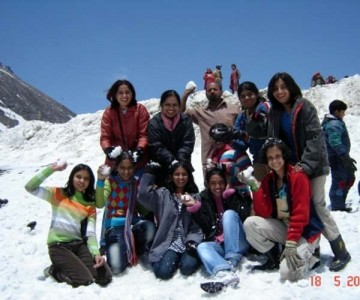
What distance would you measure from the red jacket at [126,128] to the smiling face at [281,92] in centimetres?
208

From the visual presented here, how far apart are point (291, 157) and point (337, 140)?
2733 millimetres

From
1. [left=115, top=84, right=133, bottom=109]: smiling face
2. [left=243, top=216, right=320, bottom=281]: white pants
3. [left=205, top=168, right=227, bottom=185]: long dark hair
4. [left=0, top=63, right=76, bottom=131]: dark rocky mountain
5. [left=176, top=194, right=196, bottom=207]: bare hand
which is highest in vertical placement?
[left=0, top=63, right=76, bottom=131]: dark rocky mountain

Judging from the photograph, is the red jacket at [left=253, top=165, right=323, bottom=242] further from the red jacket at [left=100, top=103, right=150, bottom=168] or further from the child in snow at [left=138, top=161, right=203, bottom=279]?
the red jacket at [left=100, top=103, right=150, bottom=168]

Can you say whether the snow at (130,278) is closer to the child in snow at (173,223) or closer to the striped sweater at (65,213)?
the child in snow at (173,223)

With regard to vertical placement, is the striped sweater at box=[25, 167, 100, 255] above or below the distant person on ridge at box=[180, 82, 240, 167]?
below

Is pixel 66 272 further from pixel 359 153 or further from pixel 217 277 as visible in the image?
pixel 359 153

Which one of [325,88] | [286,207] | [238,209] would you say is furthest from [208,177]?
[325,88]

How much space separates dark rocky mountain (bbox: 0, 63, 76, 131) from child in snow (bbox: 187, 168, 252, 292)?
115m

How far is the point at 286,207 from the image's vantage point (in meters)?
4.16

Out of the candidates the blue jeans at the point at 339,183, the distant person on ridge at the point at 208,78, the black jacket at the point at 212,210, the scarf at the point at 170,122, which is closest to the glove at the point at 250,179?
the black jacket at the point at 212,210

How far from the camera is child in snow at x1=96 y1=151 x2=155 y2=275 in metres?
4.80

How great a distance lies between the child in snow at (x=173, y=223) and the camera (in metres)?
4.47

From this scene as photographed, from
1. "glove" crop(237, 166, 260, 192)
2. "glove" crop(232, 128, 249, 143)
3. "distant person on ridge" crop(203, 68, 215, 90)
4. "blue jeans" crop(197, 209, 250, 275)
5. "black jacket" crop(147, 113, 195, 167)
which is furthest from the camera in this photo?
"distant person on ridge" crop(203, 68, 215, 90)

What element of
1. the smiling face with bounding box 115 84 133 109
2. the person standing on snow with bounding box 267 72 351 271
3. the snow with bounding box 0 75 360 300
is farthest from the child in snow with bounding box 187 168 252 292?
the smiling face with bounding box 115 84 133 109
